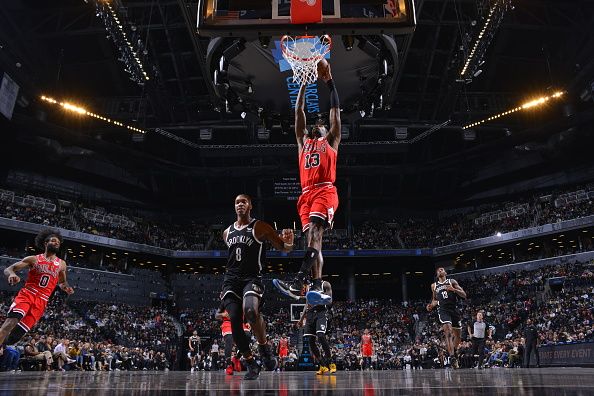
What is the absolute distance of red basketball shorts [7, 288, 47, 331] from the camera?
22.1ft

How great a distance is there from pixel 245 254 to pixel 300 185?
76.0 feet

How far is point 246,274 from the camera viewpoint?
563cm

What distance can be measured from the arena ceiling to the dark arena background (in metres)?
0.13

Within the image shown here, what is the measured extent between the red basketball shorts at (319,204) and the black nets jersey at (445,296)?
6.10 meters

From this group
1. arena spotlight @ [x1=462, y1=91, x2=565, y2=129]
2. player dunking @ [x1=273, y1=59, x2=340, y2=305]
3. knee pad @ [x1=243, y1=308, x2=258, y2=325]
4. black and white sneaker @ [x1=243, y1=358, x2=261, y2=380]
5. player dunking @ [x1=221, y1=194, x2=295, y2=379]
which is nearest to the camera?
knee pad @ [x1=243, y1=308, x2=258, y2=325]

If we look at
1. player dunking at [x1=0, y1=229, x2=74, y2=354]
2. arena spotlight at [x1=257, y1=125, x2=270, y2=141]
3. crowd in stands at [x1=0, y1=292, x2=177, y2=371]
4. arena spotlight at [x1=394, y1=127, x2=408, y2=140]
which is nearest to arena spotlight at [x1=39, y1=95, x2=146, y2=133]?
arena spotlight at [x1=257, y1=125, x2=270, y2=141]

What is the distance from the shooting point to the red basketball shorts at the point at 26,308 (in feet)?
22.1

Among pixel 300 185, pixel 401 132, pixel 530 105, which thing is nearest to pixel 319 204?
pixel 300 185

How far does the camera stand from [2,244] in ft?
102

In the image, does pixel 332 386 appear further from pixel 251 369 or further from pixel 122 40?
pixel 122 40

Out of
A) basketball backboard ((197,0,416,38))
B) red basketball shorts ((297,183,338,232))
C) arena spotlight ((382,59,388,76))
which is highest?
arena spotlight ((382,59,388,76))

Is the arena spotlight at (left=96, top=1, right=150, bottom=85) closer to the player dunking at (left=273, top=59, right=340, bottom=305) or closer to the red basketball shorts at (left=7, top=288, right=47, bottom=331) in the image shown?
the red basketball shorts at (left=7, top=288, right=47, bottom=331)

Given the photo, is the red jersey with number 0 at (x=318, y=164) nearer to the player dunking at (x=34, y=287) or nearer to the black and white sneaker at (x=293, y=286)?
the black and white sneaker at (x=293, y=286)

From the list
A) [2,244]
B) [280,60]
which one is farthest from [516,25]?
[2,244]
